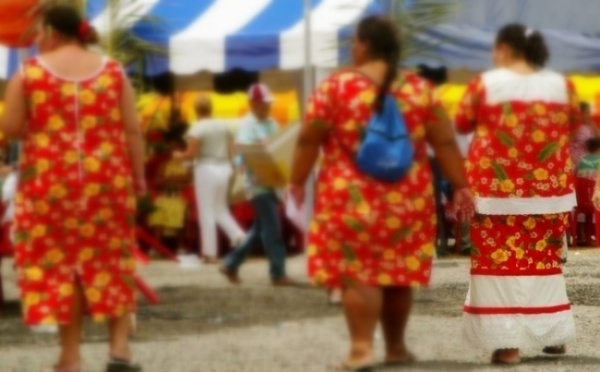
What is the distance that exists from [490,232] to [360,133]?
0.83m

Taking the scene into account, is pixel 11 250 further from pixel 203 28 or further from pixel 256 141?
pixel 203 28

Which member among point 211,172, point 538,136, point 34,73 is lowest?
point 211,172

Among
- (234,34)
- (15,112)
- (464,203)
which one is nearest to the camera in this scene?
(15,112)

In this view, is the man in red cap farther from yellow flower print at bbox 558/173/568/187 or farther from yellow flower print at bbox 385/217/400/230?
yellow flower print at bbox 385/217/400/230

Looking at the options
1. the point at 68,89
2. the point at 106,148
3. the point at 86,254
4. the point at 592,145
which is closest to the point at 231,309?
the point at 592,145

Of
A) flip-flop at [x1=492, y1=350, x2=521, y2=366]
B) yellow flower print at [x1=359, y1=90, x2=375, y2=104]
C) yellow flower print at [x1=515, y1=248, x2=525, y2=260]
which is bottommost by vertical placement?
flip-flop at [x1=492, y1=350, x2=521, y2=366]

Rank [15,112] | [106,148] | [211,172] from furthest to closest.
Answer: [211,172] < [106,148] < [15,112]

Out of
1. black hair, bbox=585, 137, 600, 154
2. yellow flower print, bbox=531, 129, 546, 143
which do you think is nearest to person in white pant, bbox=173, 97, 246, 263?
black hair, bbox=585, 137, 600, 154

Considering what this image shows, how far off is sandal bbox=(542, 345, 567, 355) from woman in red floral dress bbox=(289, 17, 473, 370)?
0.99 m

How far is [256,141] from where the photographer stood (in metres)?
11.5

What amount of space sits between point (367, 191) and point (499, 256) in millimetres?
794

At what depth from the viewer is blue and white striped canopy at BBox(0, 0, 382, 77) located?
13453 mm

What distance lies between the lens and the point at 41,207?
640cm

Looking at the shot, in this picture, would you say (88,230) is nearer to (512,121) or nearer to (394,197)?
(394,197)
